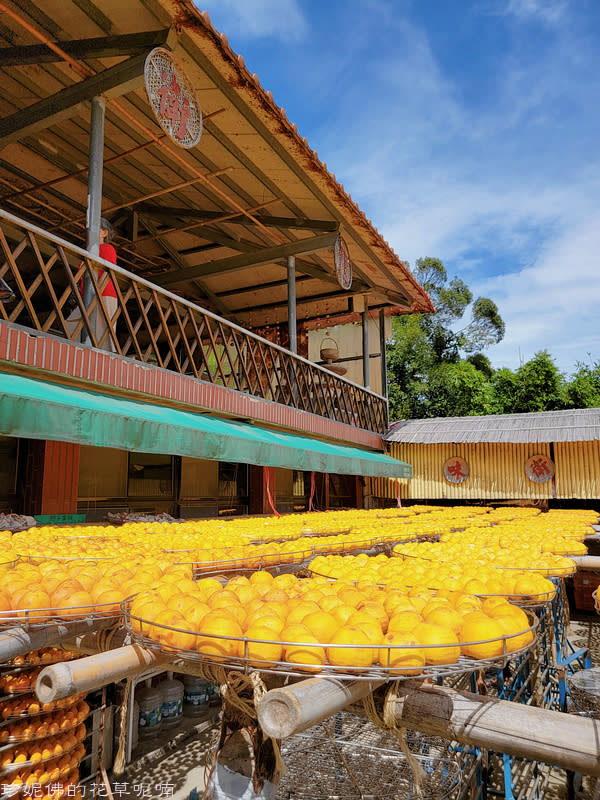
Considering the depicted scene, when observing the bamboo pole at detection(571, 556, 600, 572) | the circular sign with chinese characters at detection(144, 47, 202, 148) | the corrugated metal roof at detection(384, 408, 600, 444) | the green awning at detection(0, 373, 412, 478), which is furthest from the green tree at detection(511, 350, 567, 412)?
the circular sign with chinese characters at detection(144, 47, 202, 148)

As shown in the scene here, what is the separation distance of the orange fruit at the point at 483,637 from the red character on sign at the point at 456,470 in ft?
40.0

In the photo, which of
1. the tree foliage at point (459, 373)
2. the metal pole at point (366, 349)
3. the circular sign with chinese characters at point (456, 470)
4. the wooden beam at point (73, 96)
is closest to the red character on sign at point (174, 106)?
the wooden beam at point (73, 96)

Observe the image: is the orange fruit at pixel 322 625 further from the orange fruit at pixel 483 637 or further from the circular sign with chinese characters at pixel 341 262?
the circular sign with chinese characters at pixel 341 262

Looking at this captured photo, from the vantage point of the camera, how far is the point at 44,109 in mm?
5734

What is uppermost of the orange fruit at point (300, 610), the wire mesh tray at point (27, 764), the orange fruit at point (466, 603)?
the orange fruit at point (300, 610)

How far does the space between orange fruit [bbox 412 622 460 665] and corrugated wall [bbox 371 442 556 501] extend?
39.9ft

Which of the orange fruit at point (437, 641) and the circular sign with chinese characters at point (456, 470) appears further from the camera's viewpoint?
the circular sign with chinese characters at point (456, 470)

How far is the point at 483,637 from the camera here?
1.48 metres

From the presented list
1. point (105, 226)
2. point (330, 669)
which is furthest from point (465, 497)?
point (330, 669)

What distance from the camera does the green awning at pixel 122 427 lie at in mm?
3742

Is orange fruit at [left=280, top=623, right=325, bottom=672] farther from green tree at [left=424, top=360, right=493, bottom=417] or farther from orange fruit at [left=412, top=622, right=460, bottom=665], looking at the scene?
green tree at [left=424, top=360, right=493, bottom=417]

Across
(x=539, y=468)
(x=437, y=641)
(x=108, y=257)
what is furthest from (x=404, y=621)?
(x=539, y=468)

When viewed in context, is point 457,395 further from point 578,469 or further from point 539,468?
point 578,469

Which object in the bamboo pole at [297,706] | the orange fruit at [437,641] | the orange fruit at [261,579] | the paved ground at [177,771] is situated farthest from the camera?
the paved ground at [177,771]
